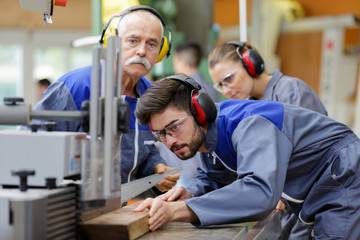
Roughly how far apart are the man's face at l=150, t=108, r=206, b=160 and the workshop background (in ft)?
21.2

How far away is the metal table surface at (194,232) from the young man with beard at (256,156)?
0.13ft

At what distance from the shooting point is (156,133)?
1671mm

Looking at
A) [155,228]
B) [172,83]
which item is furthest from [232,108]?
[155,228]

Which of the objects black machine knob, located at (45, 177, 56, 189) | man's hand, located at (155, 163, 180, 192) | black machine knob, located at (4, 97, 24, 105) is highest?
black machine knob, located at (4, 97, 24, 105)

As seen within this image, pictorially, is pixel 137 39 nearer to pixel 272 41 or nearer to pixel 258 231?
pixel 258 231

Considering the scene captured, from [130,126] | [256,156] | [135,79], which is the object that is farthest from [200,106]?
[135,79]

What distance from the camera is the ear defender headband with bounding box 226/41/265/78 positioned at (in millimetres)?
2627

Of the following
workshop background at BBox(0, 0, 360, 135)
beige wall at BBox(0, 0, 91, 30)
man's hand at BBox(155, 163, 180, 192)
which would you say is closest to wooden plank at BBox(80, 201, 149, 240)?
man's hand at BBox(155, 163, 180, 192)

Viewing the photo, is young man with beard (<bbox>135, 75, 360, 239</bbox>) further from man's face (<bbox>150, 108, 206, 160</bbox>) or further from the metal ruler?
the metal ruler

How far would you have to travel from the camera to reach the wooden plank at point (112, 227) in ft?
4.11

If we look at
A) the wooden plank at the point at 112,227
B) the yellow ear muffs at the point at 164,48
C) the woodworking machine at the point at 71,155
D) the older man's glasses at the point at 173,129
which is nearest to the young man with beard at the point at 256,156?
the older man's glasses at the point at 173,129

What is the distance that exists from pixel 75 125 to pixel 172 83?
1.60ft

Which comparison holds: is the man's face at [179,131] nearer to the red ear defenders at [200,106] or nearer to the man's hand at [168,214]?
the red ear defenders at [200,106]

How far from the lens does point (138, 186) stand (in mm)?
1830
